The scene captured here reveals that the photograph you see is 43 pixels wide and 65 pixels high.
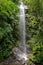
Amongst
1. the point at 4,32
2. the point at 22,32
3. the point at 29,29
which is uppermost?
→ the point at 29,29

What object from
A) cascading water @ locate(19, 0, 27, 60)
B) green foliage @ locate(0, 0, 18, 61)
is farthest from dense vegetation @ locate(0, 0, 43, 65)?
cascading water @ locate(19, 0, 27, 60)

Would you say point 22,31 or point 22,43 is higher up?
point 22,31

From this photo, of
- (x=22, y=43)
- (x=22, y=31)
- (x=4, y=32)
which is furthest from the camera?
(x=22, y=31)

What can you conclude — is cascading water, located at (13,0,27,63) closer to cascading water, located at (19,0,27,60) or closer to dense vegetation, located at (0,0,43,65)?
cascading water, located at (19,0,27,60)

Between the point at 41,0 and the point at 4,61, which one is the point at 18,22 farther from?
the point at 41,0

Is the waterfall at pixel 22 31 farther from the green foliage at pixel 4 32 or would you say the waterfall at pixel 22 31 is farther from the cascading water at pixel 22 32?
the green foliage at pixel 4 32

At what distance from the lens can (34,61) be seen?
6039 mm

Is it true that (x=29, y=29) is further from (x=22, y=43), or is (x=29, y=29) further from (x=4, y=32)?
(x=4, y=32)

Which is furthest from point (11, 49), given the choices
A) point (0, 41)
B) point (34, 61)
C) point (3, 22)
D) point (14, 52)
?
point (34, 61)

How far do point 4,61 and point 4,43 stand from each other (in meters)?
0.92

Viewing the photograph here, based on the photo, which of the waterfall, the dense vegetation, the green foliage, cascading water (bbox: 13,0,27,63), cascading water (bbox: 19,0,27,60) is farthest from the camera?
the waterfall

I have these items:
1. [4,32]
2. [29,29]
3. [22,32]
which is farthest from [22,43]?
[4,32]

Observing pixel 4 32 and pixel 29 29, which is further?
pixel 29 29

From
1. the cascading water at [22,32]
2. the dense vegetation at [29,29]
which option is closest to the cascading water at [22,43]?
the cascading water at [22,32]
